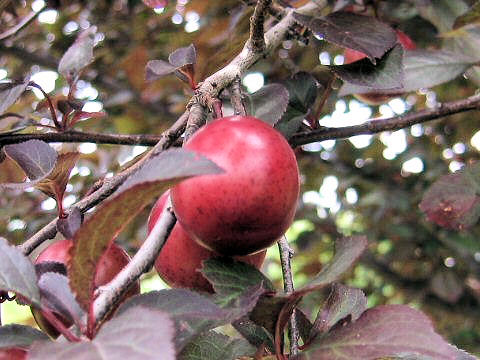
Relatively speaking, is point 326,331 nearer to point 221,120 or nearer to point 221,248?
point 221,248

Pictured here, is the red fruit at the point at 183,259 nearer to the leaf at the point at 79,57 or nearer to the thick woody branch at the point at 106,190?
the thick woody branch at the point at 106,190

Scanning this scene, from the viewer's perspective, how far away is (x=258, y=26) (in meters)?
0.79

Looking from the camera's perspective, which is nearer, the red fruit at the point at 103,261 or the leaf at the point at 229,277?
Result: the leaf at the point at 229,277

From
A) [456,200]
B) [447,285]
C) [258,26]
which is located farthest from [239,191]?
[447,285]

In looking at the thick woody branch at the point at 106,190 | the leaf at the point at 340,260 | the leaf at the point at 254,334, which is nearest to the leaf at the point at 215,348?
the leaf at the point at 254,334

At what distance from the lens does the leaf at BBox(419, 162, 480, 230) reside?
1.05m

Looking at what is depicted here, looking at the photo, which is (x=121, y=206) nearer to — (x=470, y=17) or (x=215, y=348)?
(x=215, y=348)

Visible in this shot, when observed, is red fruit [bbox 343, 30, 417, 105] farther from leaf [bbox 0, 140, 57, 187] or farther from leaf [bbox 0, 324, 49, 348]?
leaf [bbox 0, 324, 49, 348]

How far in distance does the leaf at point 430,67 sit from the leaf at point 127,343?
73cm

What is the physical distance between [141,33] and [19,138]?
3.83 feet

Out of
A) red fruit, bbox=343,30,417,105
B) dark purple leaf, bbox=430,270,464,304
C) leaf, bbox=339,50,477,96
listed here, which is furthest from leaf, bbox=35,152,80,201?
dark purple leaf, bbox=430,270,464,304

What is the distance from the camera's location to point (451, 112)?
103 centimetres

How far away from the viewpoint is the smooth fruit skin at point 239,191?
577 mm

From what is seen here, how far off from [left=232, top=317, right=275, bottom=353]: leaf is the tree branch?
41cm
